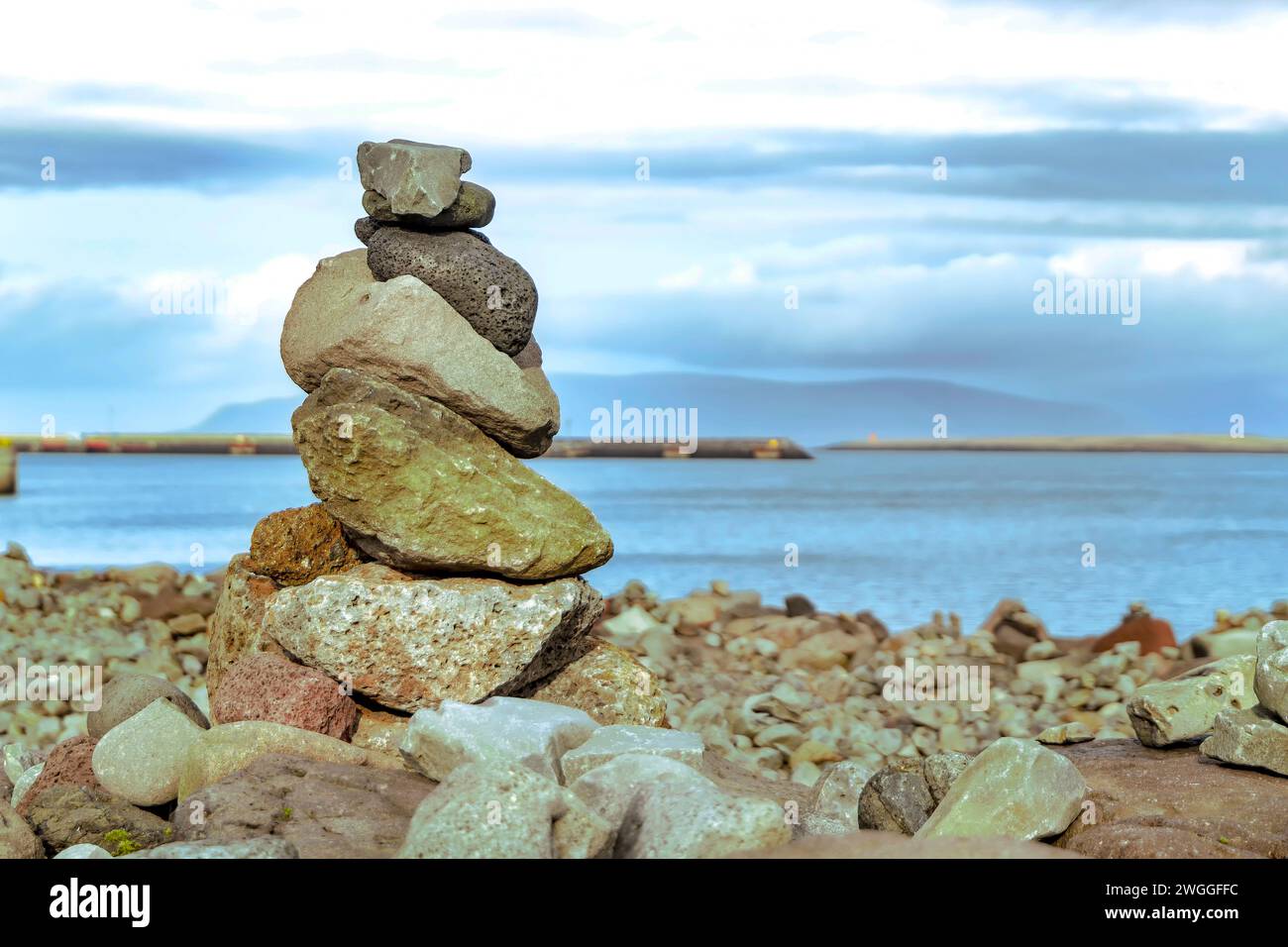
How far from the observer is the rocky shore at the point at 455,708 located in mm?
7656

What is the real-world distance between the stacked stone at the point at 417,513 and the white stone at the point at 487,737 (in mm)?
945

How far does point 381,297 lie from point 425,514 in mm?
1565

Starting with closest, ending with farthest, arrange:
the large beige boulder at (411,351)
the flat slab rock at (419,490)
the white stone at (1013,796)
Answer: the white stone at (1013,796) → the flat slab rock at (419,490) → the large beige boulder at (411,351)

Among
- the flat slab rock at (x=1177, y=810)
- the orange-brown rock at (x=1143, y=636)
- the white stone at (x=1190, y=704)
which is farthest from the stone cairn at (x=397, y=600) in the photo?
the orange-brown rock at (x=1143, y=636)

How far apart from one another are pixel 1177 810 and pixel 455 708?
15.0 ft

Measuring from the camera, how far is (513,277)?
1033 cm

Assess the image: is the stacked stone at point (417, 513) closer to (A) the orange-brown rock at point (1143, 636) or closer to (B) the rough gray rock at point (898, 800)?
(B) the rough gray rock at point (898, 800)

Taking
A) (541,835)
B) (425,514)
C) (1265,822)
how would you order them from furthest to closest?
1. (425,514)
2. (1265,822)
3. (541,835)

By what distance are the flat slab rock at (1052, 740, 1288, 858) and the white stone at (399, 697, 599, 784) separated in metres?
3.13

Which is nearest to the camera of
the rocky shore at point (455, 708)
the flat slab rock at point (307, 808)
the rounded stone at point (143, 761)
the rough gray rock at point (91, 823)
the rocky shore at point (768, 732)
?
the rocky shore at point (455, 708)

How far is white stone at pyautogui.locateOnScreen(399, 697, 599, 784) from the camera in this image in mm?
8508
